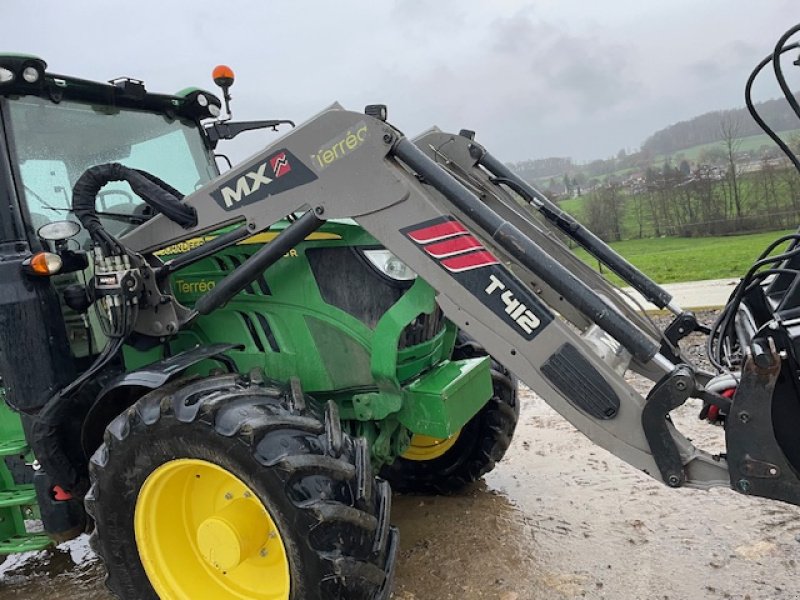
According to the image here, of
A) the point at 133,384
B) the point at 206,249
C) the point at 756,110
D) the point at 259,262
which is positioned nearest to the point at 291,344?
the point at 259,262

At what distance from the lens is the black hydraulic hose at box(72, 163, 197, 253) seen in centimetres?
294

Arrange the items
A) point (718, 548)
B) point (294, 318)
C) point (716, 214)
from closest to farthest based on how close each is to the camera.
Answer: point (294, 318)
point (718, 548)
point (716, 214)

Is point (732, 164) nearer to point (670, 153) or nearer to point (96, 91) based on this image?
point (670, 153)

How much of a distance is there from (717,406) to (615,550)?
145 centimetres

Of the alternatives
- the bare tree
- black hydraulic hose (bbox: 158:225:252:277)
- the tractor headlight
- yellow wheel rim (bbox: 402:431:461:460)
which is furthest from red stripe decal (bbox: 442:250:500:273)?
the bare tree

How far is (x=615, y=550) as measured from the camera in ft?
11.4

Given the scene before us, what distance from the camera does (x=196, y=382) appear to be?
2777mm

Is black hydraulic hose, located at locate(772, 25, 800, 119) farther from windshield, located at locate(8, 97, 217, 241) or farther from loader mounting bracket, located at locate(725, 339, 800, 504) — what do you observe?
windshield, located at locate(8, 97, 217, 241)

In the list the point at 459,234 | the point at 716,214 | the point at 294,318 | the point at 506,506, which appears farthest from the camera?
the point at 716,214

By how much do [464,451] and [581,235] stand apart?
157 cm

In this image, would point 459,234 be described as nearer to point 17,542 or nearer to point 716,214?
point 17,542

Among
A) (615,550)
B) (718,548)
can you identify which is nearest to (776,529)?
(718,548)

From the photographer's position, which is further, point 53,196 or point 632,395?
point 53,196

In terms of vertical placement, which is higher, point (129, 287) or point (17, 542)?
point (129, 287)
